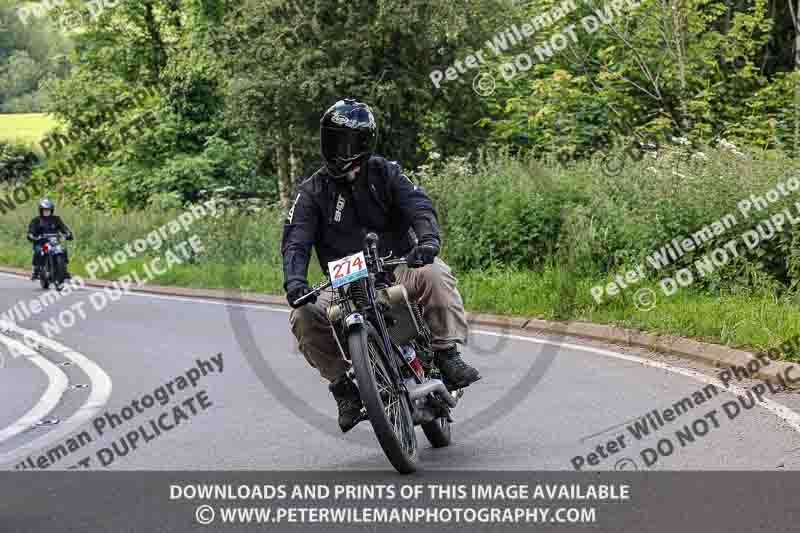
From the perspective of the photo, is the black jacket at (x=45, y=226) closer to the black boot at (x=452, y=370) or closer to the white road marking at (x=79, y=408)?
the white road marking at (x=79, y=408)

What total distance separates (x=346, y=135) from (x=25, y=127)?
71999 mm

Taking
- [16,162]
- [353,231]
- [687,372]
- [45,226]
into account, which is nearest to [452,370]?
[353,231]

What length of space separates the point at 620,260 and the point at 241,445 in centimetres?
814

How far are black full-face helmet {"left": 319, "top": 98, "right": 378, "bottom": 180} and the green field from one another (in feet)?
207

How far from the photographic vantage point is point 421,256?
21.2 feet

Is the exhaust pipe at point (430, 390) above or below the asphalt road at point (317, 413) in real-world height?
above

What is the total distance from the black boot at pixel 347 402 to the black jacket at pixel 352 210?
2.11 feet

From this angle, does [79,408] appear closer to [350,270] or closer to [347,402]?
[347,402]

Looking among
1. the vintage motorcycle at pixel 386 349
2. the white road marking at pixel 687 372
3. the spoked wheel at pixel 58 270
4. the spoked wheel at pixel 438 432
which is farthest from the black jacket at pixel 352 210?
the spoked wheel at pixel 58 270

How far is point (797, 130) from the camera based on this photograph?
19.2m

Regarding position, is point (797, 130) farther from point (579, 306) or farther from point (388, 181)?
point (388, 181)

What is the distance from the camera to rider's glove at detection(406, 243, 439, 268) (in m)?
6.43

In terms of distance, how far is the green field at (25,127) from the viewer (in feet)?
229

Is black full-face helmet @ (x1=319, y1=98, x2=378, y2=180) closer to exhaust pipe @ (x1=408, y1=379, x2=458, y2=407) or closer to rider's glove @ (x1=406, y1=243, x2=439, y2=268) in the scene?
rider's glove @ (x1=406, y1=243, x2=439, y2=268)
